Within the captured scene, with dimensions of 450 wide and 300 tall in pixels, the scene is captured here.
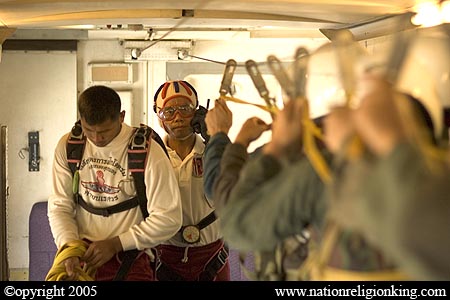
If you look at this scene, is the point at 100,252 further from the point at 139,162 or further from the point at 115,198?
the point at 139,162

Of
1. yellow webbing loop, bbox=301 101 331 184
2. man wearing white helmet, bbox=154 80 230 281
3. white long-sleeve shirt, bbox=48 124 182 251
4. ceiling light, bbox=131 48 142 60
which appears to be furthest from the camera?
ceiling light, bbox=131 48 142 60

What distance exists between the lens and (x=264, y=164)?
4.61 ft

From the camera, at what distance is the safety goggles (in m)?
3.16

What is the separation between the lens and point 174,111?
3152 millimetres

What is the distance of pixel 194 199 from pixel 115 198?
535 millimetres

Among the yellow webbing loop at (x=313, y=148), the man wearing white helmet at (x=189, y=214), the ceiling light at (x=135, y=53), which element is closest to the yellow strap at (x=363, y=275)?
the yellow webbing loop at (x=313, y=148)

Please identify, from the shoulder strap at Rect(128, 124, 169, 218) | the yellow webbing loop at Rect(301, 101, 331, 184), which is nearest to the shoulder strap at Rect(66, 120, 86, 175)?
the shoulder strap at Rect(128, 124, 169, 218)

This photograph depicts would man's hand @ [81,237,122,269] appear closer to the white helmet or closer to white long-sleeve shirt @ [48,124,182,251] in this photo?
white long-sleeve shirt @ [48,124,182,251]

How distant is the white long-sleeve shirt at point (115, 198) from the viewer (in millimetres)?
2582

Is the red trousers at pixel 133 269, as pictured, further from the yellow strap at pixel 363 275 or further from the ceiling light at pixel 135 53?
the ceiling light at pixel 135 53

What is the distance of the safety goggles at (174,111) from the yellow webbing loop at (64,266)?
796 mm

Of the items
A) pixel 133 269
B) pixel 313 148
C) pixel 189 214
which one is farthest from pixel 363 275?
pixel 189 214

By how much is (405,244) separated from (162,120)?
227cm
